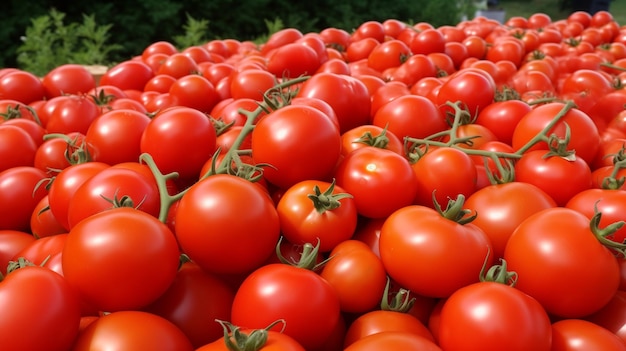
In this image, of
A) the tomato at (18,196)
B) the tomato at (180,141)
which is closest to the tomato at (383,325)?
the tomato at (180,141)

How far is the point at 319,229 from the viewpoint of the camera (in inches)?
40.3

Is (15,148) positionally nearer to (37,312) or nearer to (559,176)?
(37,312)

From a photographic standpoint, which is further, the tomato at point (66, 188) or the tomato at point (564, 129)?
the tomato at point (564, 129)

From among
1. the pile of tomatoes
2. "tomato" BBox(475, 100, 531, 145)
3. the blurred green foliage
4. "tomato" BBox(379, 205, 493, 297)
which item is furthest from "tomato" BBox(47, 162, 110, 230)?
the blurred green foliage

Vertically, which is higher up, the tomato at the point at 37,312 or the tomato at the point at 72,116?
the tomato at the point at 37,312

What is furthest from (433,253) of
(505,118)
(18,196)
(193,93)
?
(193,93)

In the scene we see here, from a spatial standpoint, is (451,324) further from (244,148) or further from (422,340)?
(244,148)

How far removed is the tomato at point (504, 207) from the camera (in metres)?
1.06

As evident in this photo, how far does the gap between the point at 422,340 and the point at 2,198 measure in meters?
1.15

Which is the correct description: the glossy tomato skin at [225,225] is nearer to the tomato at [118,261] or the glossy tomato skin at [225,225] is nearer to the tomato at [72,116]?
the tomato at [118,261]

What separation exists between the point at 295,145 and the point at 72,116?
0.93 metres

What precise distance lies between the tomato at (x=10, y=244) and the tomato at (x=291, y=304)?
0.68 m

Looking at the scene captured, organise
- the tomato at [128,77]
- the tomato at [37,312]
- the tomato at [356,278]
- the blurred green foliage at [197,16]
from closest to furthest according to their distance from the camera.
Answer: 1. the tomato at [37,312]
2. the tomato at [356,278]
3. the tomato at [128,77]
4. the blurred green foliage at [197,16]

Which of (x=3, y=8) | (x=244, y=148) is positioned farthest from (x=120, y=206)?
Result: (x=3, y=8)
